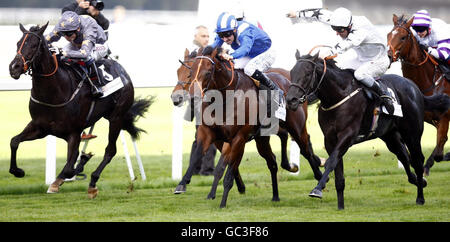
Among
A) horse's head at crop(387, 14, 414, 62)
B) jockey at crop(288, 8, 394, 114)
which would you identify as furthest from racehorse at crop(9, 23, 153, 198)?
horse's head at crop(387, 14, 414, 62)

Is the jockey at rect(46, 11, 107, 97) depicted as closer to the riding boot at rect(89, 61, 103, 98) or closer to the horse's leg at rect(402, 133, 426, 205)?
the riding boot at rect(89, 61, 103, 98)

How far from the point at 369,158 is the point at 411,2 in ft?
33.4

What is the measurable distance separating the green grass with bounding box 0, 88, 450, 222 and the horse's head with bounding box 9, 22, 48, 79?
50.5 inches

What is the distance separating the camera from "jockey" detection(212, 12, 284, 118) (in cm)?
759

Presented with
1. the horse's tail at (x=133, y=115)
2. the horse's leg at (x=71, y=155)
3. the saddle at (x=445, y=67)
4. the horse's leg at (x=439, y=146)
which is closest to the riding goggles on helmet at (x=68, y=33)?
the horse's leg at (x=71, y=155)

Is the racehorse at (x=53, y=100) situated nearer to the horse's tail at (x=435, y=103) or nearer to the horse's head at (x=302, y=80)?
the horse's head at (x=302, y=80)

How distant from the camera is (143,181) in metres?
9.78

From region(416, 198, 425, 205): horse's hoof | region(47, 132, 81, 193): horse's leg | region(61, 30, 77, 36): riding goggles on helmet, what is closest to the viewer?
region(416, 198, 425, 205): horse's hoof

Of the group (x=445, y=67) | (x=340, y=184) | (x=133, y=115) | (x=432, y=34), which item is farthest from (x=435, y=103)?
(x=133, y=115)

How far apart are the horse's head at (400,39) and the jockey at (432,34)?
0.30 meters

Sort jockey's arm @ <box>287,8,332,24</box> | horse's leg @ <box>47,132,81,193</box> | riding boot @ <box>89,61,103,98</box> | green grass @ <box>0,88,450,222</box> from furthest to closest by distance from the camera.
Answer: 1. riding boot @ <box>89,61,103,98</box>
2. horse's leg @ <box>47,132,81,193</box>
3. jockey's arm @ <box>287,8,332,24</box>
4. green grass @ <box>0,88,450,222</box>

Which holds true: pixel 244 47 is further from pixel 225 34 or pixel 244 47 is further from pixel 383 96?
pixel 383 96
